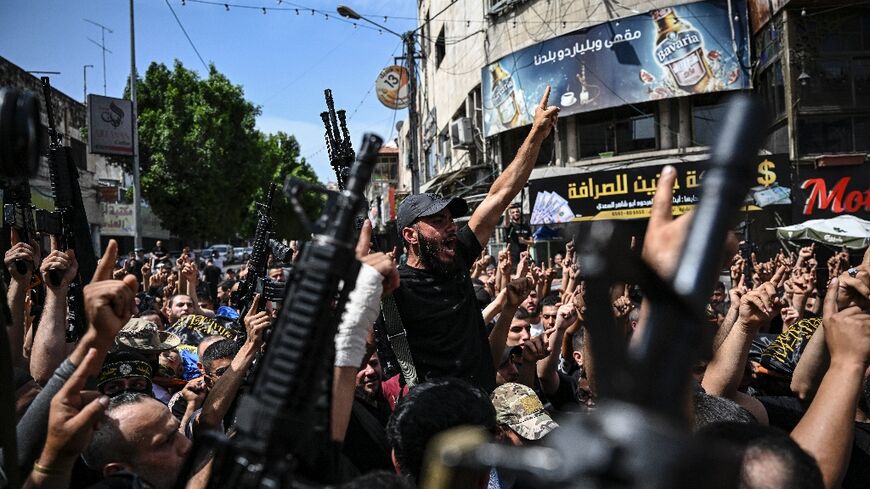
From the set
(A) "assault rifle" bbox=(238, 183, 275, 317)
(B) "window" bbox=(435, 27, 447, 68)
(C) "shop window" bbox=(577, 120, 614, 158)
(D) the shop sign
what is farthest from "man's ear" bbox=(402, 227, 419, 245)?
(B) "window" bbox=(435, 27, 447, 68)

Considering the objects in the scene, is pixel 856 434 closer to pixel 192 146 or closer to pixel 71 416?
pixel 71 416

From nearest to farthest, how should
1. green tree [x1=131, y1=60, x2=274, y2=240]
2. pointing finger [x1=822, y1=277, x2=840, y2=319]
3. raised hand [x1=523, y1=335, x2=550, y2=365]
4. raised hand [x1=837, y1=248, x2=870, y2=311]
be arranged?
1. pointing finger [x1=822, y1=277, x2=840, y2=319]
2. raised hand [x1=837, y1=248, x2=870, y2=311]
3. raised hand [x1=523, y1=335, x2=550, y2=365]
4. green tree [x1=131, y1=60, x2=274, y2=240]

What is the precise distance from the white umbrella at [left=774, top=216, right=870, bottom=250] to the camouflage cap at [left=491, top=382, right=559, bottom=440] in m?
11.2

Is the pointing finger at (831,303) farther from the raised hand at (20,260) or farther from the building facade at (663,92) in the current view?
the building facade at (663,92)

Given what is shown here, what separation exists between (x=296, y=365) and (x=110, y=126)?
71.7 feet

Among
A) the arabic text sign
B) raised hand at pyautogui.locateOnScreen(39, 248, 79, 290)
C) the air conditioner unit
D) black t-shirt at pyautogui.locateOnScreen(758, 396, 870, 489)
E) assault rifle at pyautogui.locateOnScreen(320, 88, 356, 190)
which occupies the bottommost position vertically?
black t-shirt at pyautogui.locateOnScreen(758, 396, 870, 489)

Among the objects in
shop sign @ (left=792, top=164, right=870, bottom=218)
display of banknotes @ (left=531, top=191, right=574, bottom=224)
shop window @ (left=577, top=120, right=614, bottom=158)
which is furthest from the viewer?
shop window @ (left=577, top=120, right=614, bottom=158)

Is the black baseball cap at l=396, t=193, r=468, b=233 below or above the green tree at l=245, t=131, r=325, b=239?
below

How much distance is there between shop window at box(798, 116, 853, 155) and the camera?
1502cm

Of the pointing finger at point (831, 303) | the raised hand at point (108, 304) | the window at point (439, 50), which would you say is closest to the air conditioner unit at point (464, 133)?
the window at point (439, 50)

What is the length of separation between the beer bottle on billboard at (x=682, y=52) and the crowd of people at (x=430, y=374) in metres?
12.7

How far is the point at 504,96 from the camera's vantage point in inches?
786

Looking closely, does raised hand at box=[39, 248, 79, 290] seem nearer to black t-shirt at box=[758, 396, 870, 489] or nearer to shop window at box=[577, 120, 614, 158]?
black t-shirt at box=[758, 396, 870, 489]

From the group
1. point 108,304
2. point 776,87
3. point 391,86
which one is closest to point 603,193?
point 776,87
